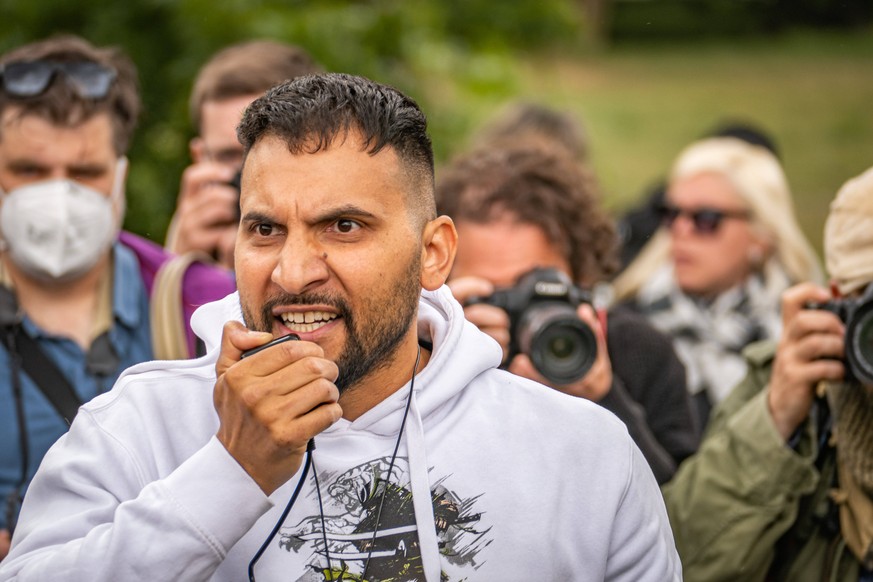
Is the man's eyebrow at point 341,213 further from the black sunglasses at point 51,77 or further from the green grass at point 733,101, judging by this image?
the green grass at point 733,101

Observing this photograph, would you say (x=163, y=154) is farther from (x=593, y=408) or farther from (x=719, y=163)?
(x=593, y=408)

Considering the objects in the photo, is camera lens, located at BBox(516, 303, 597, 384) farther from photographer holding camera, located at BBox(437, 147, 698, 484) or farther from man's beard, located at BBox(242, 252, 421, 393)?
man's beard, located at BBox(242, 252, 421, 393)

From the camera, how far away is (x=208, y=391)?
7.42 feet

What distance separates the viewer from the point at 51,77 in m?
3.66

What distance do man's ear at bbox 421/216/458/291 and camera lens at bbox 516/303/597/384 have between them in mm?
850

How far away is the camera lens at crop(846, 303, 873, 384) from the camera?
3.06 m

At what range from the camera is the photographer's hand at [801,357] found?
10.3ft

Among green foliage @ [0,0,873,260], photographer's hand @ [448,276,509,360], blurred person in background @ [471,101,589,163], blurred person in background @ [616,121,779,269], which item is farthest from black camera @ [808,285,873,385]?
blurred person in background @ [616,121,779,269]

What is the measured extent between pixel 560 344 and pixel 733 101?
1813cm

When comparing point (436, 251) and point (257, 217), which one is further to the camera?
point (436, 251)

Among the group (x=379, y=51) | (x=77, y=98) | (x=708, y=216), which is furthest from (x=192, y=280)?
(x=379, y=51)

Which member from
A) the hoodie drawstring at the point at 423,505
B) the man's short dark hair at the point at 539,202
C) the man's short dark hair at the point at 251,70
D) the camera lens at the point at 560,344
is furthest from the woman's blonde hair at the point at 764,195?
the hoodie drawstring at the point at 423,505

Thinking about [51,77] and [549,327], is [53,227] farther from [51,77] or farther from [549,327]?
[549,327]

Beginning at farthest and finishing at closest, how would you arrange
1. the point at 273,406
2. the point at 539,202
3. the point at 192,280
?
1. the point at 539,202
2. the point at 192,280
3. the point at 273,406
